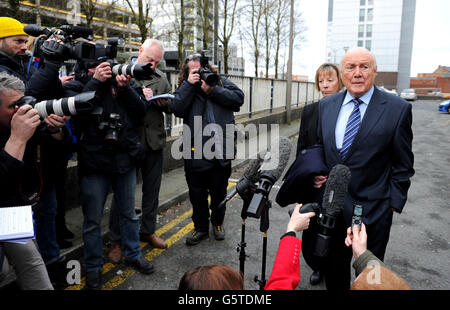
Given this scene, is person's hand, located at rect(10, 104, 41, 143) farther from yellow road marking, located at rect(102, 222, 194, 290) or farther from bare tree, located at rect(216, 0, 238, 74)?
bare tree, located at rect(216, 0, 238, 74)

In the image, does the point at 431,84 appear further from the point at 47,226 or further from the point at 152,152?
the point at 47,226

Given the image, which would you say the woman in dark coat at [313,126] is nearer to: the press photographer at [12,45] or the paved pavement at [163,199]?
the paved pavement at [163,199]

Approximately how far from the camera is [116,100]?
115 inches

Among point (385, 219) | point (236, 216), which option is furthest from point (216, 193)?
point (385, 219)

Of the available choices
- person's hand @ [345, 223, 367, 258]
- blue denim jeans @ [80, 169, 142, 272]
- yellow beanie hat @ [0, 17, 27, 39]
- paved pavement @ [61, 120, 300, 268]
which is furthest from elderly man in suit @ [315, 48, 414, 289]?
yellow beanie hat @ [0, 17, 27, 39]

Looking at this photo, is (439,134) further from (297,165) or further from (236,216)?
(297,165)

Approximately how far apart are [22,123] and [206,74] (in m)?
1.87

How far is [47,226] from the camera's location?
115 inches

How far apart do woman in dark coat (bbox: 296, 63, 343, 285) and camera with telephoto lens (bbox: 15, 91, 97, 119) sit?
1.77 meters

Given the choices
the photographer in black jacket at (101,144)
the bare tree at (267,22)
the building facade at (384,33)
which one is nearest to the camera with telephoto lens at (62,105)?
the photographer in black jacket at (101,144)

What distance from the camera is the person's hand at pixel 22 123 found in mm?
1940

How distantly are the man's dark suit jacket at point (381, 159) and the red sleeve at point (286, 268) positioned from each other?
3.14 ft

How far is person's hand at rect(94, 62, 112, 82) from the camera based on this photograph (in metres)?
2.68
